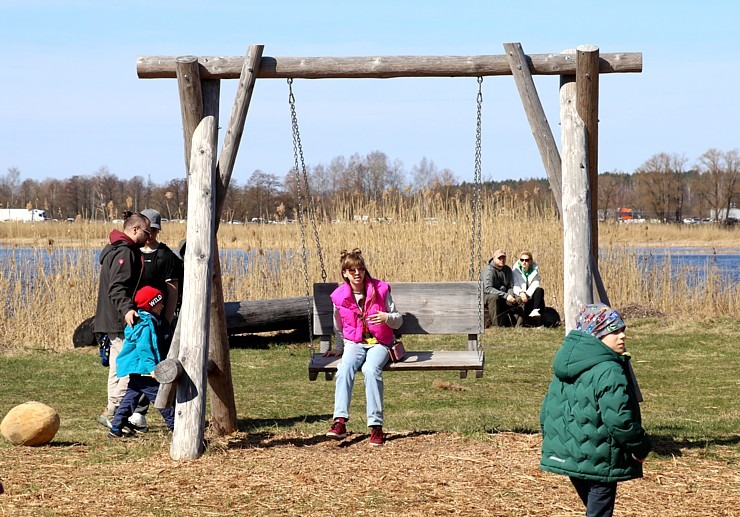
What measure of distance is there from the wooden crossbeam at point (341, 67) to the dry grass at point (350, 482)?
A: 254 cm

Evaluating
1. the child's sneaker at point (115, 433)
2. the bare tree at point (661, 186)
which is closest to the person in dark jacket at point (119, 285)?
the child's sneaker at point (115, 433)

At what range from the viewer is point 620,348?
4.55 m

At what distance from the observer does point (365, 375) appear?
7523 millimetres

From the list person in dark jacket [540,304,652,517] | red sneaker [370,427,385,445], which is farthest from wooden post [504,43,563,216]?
person in dark jacket [540,304,652,517]

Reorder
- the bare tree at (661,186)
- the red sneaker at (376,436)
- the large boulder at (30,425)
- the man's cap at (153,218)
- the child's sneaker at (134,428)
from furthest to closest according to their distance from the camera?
the bare tree at (661,186), the man's cap at (153,218), the child's sneaker at (134,428), the large boulder at (30,425), the red sneaker at (376,436)

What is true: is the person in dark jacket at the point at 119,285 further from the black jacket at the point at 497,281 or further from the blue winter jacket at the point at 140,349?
the black jacket at the point at 497,281

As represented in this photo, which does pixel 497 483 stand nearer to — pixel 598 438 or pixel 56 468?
pixel 598 438

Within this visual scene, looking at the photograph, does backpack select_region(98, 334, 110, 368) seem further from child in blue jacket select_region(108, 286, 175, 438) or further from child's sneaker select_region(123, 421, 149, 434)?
child's sneaker select_region(123, 421, 149, 434)

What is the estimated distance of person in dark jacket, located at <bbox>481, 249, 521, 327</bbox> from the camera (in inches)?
596

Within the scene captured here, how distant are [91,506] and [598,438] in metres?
2.94

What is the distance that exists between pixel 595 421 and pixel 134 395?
422 centimetres

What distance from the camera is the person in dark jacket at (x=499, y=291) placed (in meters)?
15.1

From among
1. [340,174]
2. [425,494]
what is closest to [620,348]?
[425,494]

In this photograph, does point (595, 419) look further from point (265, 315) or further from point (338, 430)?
point (265, 315)
